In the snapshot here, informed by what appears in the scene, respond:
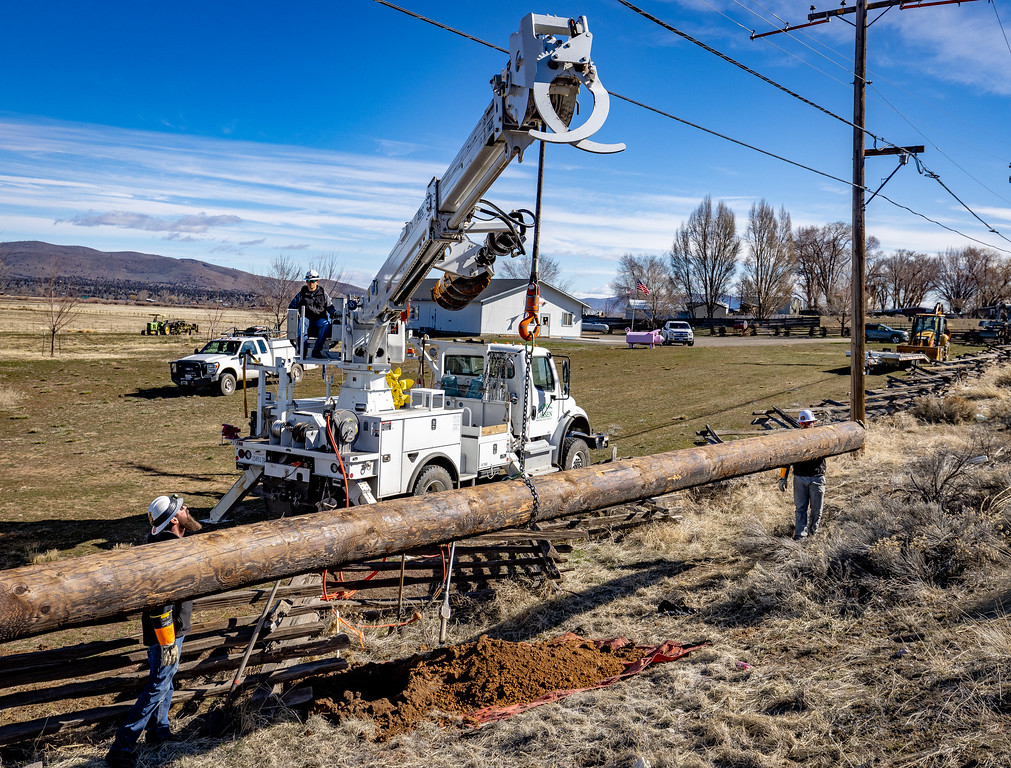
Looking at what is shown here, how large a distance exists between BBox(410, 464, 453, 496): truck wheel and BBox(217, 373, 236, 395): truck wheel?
1738cm

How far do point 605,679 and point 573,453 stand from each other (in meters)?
7.25

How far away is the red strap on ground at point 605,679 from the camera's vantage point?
5.37m

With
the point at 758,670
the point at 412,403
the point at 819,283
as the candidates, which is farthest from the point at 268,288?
the point at 819,283

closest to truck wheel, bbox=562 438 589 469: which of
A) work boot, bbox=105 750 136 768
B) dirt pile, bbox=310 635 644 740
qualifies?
dirt pile, bbox=310 635 644 740

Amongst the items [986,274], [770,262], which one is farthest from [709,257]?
Result: [986,274]

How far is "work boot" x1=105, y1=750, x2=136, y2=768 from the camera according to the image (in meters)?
4.94

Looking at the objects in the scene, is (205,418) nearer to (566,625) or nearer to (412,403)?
(412,403)

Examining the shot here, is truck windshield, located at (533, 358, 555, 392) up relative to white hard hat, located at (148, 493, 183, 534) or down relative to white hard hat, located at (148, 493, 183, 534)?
up

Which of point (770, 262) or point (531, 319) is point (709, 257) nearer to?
point (770, 262)

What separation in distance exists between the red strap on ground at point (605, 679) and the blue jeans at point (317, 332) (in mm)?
6051

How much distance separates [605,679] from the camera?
5852 mm

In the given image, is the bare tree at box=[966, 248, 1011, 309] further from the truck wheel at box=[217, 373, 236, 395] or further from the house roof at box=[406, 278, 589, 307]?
the truck wheel at box=[217, 373, 236, 395]

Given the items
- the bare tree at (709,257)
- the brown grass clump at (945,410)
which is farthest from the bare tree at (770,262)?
the brown grass clump at (945,410)

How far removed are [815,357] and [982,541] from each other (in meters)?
40.9
